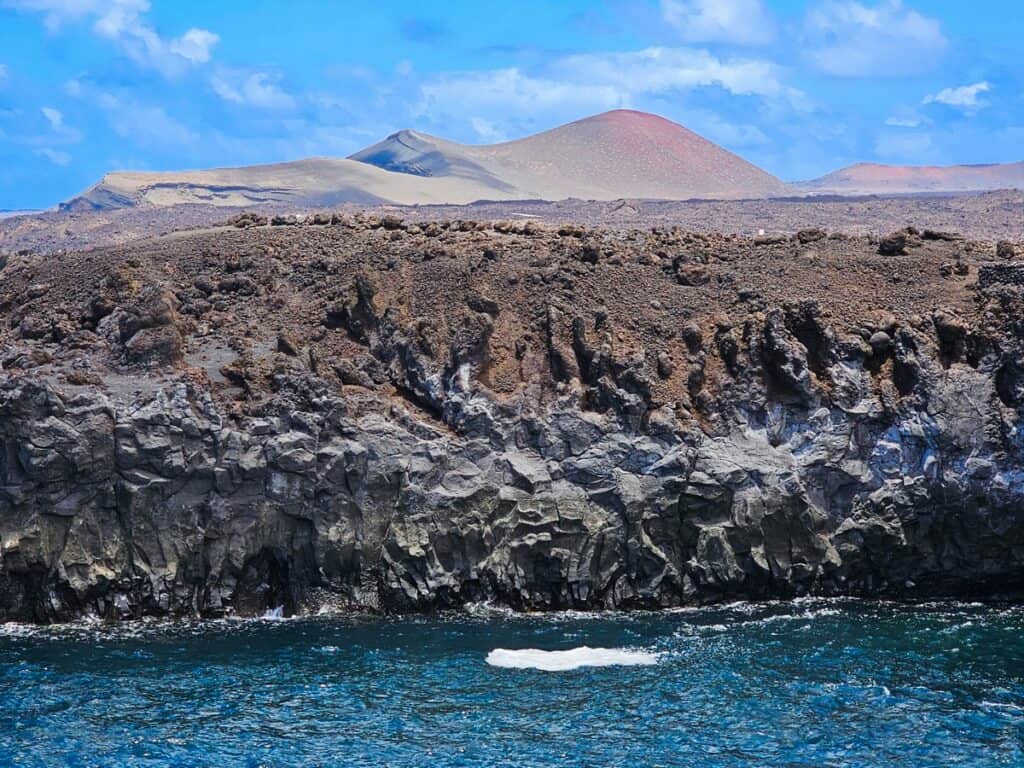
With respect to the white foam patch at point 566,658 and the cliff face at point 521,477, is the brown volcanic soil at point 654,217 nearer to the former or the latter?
the cliff face at point 521,477

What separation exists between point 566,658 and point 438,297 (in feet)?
48.1

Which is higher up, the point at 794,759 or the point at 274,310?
the point at 274,310

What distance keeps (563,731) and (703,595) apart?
11413mm

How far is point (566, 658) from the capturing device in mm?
35500

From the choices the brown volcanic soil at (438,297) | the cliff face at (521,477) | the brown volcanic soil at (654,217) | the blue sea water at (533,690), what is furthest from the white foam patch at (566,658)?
the brown volcanic soil at (654,217)

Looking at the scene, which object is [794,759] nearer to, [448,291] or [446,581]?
[446,581]

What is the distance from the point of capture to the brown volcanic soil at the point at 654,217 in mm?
146500

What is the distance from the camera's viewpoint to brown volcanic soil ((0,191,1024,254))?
481 ft

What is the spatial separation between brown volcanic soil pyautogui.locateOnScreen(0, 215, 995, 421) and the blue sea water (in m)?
7.80

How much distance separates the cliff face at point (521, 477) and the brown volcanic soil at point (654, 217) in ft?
312

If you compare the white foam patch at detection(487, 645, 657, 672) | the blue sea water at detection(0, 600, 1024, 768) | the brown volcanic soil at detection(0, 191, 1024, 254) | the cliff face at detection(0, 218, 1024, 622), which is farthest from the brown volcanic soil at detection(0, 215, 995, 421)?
the brown volcanic soil at detection(0, 191, 1024, 254)

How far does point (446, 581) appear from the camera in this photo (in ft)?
133

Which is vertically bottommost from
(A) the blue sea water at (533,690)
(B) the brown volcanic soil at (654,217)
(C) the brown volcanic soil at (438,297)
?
(A) the blue sea water at (533,690)

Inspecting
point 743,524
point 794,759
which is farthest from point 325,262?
point 794,759
